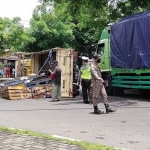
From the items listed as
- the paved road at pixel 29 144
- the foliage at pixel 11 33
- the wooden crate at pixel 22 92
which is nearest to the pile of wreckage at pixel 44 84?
the wooden crate at pixel 22 92

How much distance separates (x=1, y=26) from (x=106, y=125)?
22641 millimetres

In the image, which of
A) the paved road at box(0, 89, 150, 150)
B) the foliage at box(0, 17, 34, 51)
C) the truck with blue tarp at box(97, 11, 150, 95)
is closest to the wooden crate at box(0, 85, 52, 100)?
the truck with blue tarp at box(97, 11, 150, 95)

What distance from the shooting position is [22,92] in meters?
15.1

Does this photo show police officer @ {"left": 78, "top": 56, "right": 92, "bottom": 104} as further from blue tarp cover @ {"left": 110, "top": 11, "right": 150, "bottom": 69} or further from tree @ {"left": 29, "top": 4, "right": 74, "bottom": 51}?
tree @ {"left": 29, "top": 4, "right": 74, "bottom": 51}

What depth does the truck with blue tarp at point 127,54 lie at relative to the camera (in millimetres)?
13680

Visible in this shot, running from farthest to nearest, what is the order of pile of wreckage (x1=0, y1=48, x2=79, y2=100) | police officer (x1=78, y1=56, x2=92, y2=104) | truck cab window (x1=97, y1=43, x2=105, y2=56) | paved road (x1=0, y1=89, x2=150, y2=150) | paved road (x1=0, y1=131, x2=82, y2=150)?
truck cab window (x1=97, y1=43, x2=105, y2=56) → pile of wreckage (x1=0, y1=48, x2=79, y2=100) → police officer (x1=78, y1=56, x2=92, y2=104) → paved road (x1=0, y1=89, x2=150, y2=150) → paved road (x1=0, y1=131, x2=82, y2=150)

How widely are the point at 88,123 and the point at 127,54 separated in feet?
21.9

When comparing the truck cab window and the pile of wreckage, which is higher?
the truck cab window

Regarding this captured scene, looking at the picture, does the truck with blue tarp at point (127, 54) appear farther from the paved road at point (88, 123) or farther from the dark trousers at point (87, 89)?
the paved road at point (88, 123)

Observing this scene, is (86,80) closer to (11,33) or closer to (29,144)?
(29,144)

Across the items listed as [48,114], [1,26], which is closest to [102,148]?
[48,114]

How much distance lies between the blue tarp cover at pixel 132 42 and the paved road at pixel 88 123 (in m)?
2.75

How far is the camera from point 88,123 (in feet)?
27.5

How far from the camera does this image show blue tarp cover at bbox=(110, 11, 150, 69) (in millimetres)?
13586
